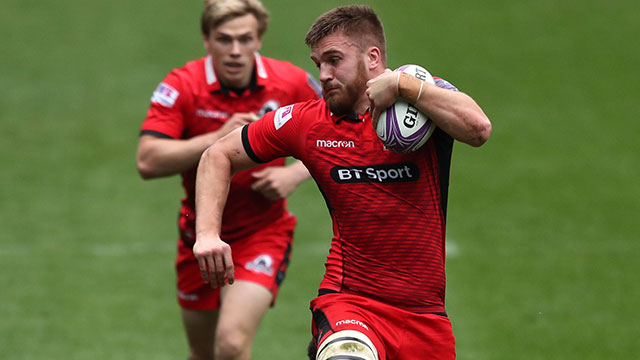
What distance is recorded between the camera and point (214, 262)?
5.18 metres

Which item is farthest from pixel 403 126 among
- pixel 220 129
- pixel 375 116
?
pixel 220 129

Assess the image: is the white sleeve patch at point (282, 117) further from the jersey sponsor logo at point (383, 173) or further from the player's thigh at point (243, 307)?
the player's thigh at point (243, 307)

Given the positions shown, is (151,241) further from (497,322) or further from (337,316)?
(337,316)

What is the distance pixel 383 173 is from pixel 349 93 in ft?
1.53

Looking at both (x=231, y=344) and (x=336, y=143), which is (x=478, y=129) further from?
(x=231, y=344)

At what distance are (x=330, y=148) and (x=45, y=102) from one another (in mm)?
12290

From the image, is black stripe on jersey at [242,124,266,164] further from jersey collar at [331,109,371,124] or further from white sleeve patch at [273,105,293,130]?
jersey collar at [331,109,371,124]

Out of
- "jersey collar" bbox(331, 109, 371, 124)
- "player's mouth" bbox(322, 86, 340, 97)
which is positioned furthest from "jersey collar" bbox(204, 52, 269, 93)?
"player's mouth" bbox(322, 86, 340, 97)

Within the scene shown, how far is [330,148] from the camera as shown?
547cm

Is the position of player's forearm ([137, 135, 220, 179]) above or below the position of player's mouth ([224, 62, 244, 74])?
below

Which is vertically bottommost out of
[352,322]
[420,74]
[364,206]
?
[352,322]

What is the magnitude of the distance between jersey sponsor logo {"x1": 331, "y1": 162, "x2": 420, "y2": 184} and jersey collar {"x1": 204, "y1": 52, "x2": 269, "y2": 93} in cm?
210

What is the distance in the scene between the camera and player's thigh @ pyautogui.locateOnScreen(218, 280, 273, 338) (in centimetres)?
666

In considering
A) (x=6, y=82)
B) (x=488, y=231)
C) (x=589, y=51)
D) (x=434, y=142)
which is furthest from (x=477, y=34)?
(x=434, y=142)
